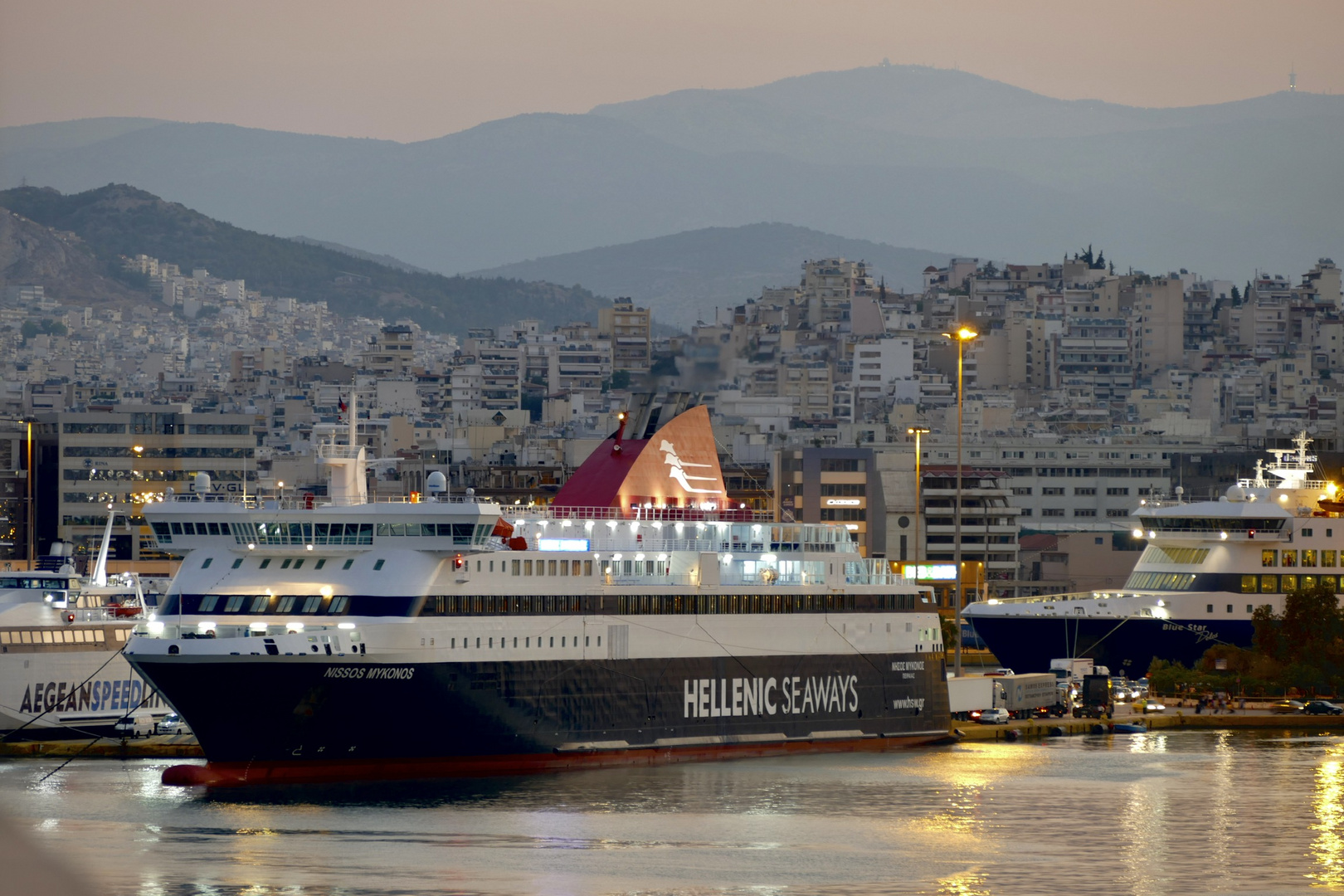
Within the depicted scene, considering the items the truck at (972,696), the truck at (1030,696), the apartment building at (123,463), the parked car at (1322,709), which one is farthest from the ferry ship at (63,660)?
the apartment building at (123,463)

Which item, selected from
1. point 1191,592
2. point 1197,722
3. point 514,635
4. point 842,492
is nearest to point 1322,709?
point 1197,722

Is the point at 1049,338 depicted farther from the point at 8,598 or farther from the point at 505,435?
the point at 8,598

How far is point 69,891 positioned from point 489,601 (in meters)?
31.6

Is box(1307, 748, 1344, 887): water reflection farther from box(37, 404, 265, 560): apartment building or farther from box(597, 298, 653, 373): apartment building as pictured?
box(597, 298, 653, 373): apartment building

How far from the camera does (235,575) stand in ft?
117

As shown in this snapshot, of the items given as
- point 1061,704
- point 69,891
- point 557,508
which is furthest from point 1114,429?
point 69,891

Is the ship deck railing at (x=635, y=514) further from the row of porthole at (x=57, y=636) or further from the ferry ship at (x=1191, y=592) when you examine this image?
the ferry ship at (x=1191, y=592)

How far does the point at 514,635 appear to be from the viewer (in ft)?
117

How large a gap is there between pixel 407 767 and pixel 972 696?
62.1ft

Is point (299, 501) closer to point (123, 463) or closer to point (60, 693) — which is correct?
point (60, 693)

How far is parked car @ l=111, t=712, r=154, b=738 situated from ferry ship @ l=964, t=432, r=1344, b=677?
28377mm

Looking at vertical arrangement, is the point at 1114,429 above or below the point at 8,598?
above

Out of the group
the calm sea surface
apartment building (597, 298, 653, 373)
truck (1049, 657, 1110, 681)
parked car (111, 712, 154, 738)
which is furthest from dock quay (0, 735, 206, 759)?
apartment building (597, 298, 653, 373)

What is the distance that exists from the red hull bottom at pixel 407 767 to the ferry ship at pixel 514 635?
0.13 ft
